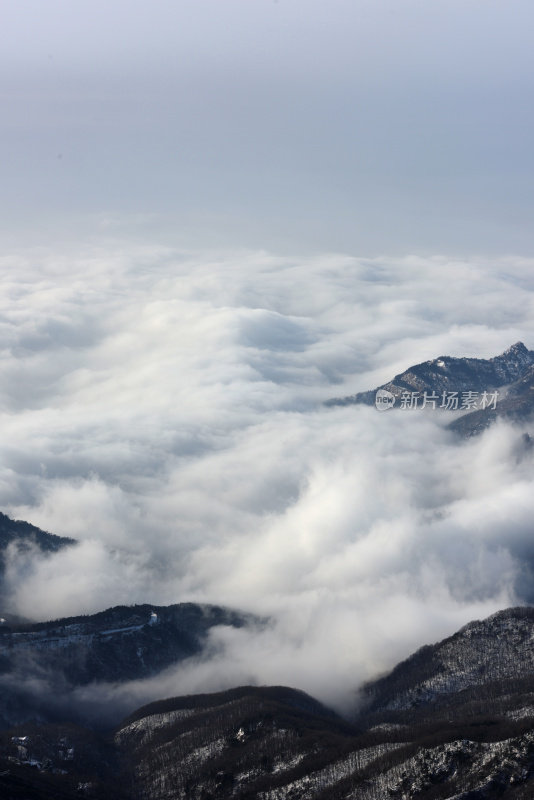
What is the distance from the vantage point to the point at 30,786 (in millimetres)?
188250

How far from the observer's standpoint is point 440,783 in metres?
180

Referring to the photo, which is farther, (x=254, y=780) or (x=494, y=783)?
(x=254, y=780)

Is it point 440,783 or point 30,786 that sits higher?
point 30,786

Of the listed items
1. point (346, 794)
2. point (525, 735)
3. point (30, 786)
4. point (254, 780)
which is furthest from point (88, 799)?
point (525, 735)

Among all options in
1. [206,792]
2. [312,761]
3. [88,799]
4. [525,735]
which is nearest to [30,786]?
[88,799]

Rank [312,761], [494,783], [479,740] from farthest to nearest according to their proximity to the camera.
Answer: [312,761] → [479,740] → [494,783]

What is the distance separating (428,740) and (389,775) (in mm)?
8947

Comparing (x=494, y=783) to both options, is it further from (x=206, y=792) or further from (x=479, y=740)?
(x=206, y=792)

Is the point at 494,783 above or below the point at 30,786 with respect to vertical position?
below

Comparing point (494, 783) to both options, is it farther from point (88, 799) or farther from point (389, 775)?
point (88, 799)

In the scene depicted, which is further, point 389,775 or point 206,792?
point 206,792

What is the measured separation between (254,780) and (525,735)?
1846 inches

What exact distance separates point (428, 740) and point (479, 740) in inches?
325

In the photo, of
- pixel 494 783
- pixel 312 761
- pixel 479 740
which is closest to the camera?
pixel 494 783
